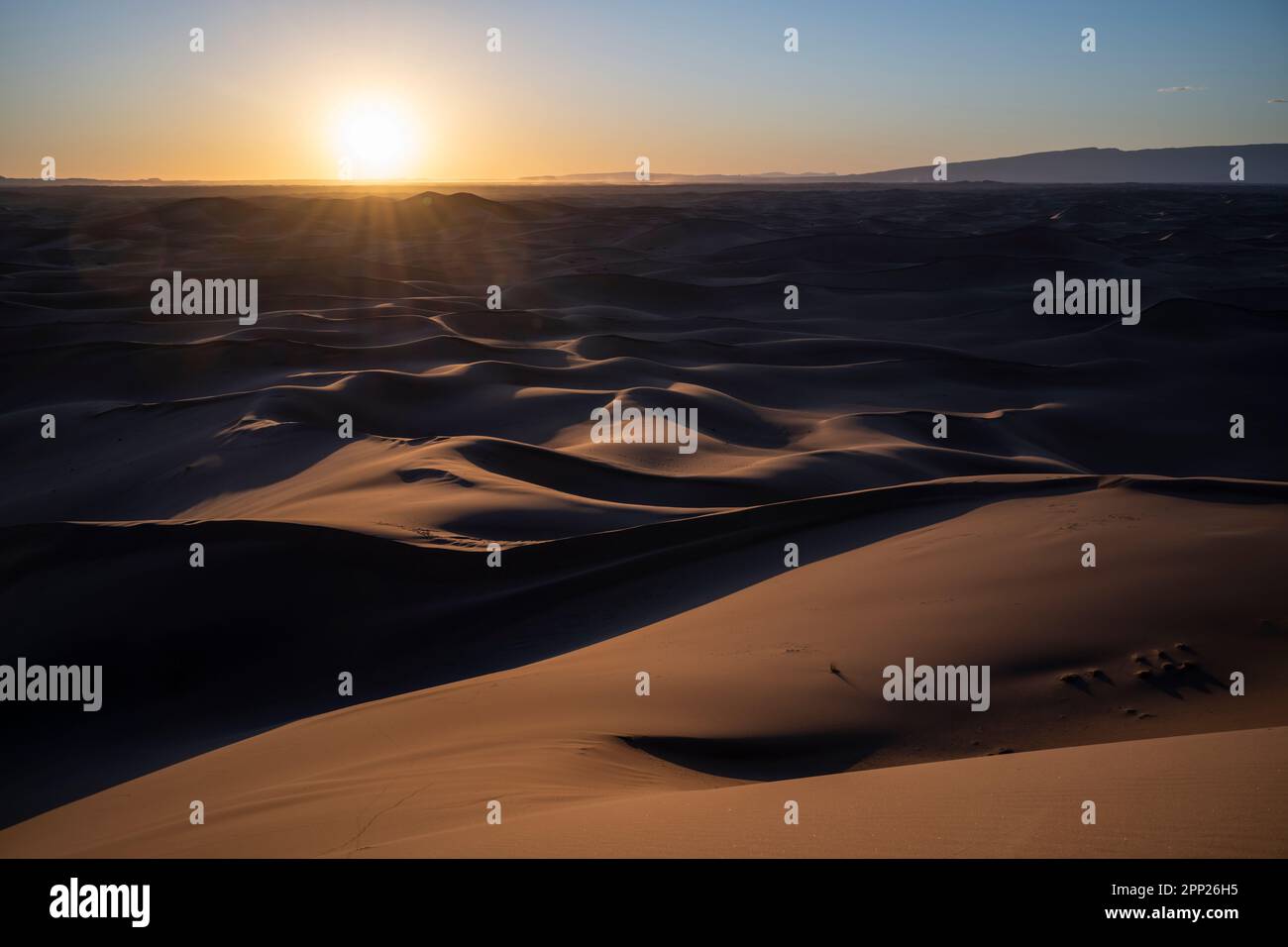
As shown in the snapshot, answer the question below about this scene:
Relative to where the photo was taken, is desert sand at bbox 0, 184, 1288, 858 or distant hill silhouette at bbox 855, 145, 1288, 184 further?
distant hill silhouette at bbox 855, 145, 1288, 184

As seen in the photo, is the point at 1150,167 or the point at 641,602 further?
the point at 1150,167

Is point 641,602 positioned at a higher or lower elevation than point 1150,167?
lower

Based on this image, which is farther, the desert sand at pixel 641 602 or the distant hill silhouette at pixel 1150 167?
the distant hill silhouette at pixel 1150 167

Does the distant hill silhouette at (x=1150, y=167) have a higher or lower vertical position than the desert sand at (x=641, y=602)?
higher

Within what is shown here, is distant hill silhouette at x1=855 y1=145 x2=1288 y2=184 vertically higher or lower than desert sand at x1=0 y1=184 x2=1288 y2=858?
higher

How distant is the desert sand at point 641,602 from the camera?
290 centimetres

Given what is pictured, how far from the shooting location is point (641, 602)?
5.50 m

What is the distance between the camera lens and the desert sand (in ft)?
9.52

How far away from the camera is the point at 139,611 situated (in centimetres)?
532

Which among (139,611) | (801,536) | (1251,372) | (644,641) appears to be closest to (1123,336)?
(1251,372)
